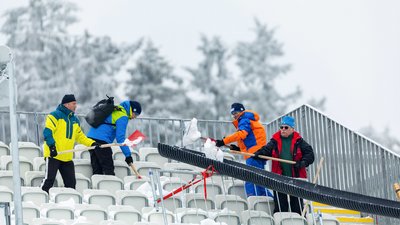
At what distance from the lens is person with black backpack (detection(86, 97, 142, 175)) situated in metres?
23.7

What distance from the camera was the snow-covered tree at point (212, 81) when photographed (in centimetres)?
6962

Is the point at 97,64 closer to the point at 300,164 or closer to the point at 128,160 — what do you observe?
the point at 128,160

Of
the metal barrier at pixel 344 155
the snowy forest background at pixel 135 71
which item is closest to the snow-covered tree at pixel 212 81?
the snowy forest background at pixel 135 71

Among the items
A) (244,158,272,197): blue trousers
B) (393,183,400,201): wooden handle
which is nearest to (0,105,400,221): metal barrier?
(393,183,400,201): wooden handle

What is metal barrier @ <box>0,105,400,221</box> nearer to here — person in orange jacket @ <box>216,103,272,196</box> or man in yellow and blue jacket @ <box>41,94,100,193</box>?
person in orange jacket @ <box>216,103,272,196</box>

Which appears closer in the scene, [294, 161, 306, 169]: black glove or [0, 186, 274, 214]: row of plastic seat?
[0, 186, 274, 214]: row of plastic seat

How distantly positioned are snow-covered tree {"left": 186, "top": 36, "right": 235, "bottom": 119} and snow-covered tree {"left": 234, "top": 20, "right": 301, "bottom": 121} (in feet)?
2.15

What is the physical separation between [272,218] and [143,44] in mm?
47203

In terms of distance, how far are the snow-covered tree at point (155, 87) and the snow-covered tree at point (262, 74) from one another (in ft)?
10.1

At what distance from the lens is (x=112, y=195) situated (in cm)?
2216

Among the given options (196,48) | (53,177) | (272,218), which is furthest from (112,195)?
(196,48)

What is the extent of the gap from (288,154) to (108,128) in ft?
9.28

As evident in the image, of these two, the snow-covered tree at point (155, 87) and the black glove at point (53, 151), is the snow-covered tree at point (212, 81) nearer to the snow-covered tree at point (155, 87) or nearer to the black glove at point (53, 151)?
the snow-covered tree at point (155, 87)

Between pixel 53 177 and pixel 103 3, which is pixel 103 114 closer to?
pixel 53 177
